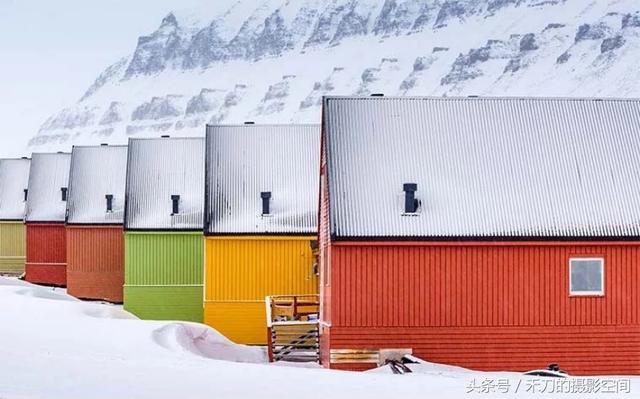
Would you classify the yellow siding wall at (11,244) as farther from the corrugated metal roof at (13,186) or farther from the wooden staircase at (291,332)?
the wooden staircase at (291,332)

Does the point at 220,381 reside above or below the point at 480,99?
below

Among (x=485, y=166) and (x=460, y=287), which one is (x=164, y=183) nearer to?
(x=485, y=166)

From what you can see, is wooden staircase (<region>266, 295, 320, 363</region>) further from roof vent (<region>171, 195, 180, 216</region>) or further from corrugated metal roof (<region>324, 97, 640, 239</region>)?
roof vent (<region>171, 195, 180, 216</region>)

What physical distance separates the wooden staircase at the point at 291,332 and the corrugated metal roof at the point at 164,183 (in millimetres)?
11906

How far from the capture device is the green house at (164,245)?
49000 mm

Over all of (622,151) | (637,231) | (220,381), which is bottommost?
(220,381)

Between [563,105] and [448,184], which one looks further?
[563,105]

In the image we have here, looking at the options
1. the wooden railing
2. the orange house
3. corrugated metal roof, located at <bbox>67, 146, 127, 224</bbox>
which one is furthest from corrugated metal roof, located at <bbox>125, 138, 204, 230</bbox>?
the wooden railing

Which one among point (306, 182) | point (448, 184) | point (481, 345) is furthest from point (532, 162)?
point (306, 182)

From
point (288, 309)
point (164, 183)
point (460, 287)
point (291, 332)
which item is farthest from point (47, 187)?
point (460, 287)

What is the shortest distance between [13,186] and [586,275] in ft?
174

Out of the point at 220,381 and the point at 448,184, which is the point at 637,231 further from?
the point at 220,381

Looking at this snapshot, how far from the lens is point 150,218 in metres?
49.9

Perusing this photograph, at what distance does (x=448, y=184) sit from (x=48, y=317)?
39.9ft
